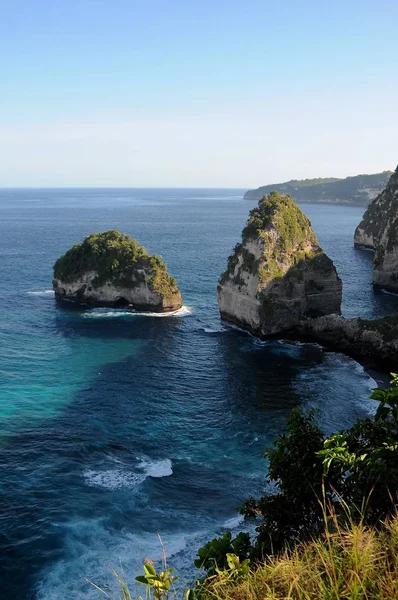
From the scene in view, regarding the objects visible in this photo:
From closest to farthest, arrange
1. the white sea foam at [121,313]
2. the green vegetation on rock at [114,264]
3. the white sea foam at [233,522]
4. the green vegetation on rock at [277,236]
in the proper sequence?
the white sea foam at [233,522], the green vegetation on rock at [277,236], the white sea foam at [121,313], the green vegetation on rock at [114,264]

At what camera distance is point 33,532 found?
104 ft

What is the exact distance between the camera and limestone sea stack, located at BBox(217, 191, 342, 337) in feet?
230

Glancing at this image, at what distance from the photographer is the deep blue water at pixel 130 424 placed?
31047 millimetres

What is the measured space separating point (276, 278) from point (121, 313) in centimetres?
2826

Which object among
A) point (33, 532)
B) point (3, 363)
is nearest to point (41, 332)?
point (3, 363)

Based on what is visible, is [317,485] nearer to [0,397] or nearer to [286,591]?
[286,591]

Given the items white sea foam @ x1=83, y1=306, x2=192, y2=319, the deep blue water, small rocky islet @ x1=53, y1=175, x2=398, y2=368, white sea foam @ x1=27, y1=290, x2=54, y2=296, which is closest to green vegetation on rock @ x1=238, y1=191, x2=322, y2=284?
small rocky islet @ x1=53, y1=175, x2=398, y2=368

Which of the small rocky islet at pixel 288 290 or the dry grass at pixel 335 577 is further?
the small rocky islet at pixel 288 290

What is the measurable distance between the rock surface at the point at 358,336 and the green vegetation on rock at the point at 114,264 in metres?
25.7

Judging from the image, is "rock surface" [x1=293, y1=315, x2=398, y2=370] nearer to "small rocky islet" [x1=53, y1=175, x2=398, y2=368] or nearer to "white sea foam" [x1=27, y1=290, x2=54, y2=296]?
"small rocky islet" [x1=53, y1=175, x2=398, y2=368]

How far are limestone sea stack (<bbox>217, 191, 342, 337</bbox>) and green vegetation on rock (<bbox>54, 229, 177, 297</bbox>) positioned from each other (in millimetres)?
11518

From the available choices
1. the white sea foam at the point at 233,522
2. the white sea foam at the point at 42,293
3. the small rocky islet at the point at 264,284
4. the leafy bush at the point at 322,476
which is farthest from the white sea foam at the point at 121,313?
the leafy bush at the point at 322,476

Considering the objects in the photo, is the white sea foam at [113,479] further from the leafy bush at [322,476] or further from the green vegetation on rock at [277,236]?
the green vegetation on rock at [277,236]

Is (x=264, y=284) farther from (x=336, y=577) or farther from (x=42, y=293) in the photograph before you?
(x=336, y=577)
